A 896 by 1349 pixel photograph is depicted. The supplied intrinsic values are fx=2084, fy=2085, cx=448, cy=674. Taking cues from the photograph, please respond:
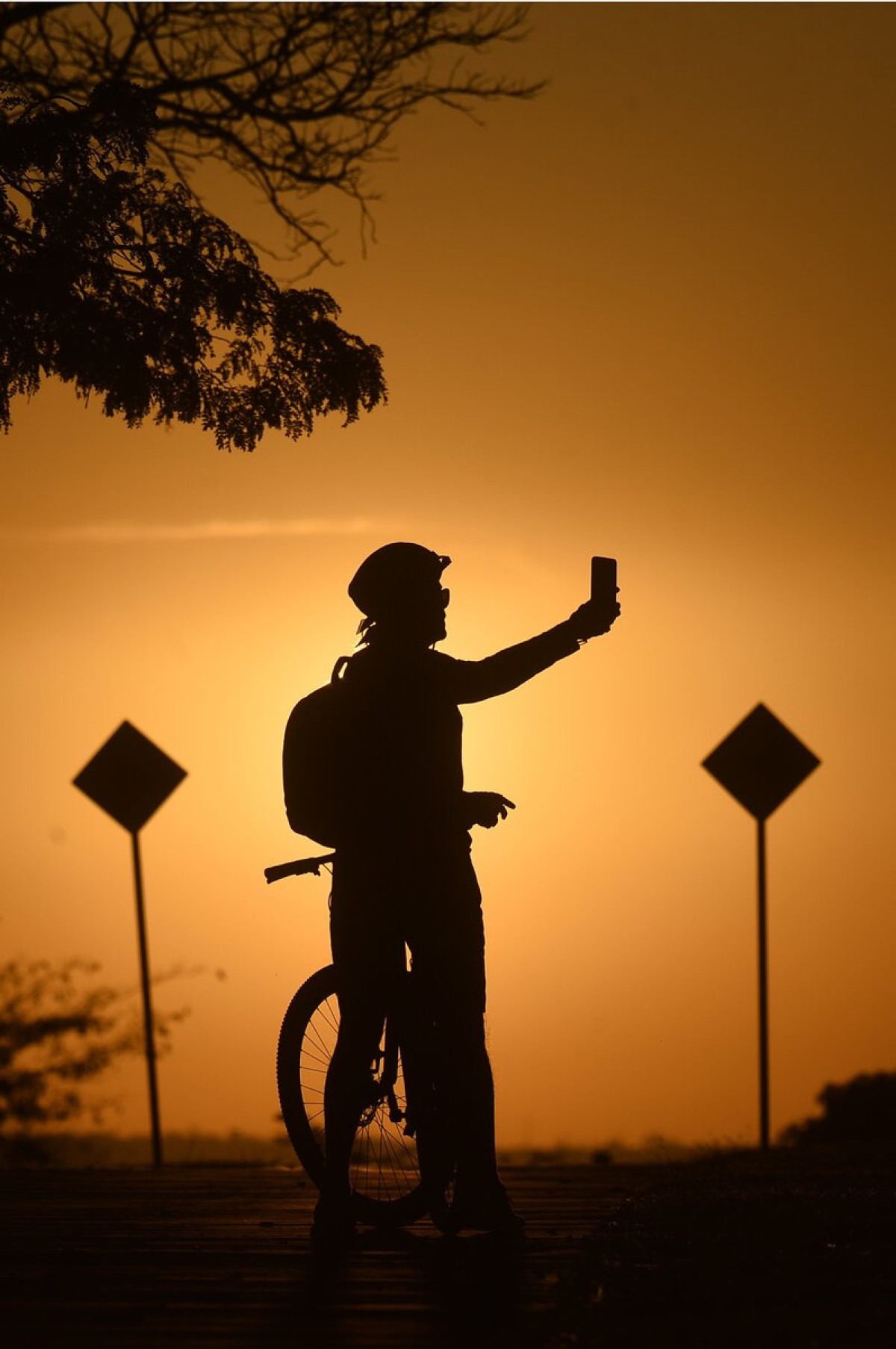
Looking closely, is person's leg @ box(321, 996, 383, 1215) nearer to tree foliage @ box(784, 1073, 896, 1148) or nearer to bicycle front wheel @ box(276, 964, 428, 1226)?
bicycle front wheel @ box(276, 964, 428, 1226)

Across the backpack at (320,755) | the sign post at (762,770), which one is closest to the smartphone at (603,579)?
the backpack at (320,755)

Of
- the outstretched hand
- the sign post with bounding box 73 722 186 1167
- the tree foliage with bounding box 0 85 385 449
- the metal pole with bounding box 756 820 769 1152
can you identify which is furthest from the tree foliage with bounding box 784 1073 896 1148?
the outstretched hand

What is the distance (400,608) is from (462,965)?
1.22 meters

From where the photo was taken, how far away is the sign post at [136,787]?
14.4m

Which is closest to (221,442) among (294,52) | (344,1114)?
(294,52)

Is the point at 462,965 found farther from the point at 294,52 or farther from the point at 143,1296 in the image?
the point at 294,52

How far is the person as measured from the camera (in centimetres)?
689

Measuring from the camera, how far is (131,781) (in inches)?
570

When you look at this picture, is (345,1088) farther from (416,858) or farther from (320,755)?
(320,755)

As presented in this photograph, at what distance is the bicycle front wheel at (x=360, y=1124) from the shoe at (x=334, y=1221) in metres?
0.14

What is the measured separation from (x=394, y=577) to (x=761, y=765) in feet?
26.5

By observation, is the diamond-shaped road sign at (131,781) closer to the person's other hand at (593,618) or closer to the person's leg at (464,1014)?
the person's leg at (464,1014)

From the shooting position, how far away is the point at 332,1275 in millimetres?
6312

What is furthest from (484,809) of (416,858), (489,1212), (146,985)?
(146,985)
